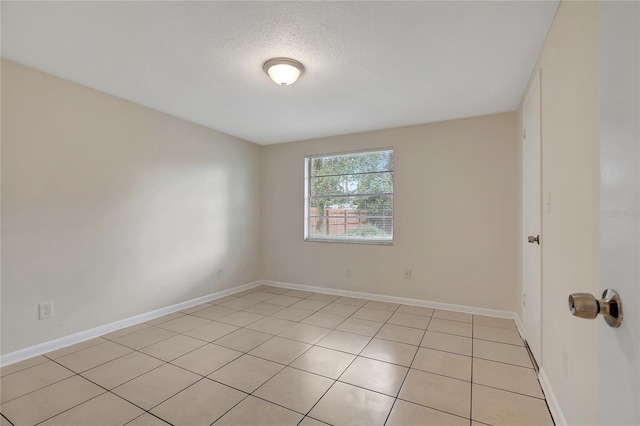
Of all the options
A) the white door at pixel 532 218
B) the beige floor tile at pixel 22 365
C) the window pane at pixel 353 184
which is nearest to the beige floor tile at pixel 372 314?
the white door at pixel 532 218

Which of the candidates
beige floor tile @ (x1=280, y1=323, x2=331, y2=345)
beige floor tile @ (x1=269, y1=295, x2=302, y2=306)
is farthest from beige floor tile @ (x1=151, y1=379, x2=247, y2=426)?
beige floor tile @ (x1=269, y1=295, x2=302, y2=306)

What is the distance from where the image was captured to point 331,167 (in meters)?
4.54

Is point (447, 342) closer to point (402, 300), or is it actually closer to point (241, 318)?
point (402, 300)

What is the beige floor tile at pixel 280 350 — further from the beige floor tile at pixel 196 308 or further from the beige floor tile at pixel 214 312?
the beige floor tile at pixel 196 308

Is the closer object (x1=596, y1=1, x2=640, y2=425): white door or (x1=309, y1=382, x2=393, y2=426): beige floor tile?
(x1=596, y1=1, x2=640, y2=425): white door

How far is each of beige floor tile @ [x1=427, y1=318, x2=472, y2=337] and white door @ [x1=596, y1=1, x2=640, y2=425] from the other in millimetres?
2589

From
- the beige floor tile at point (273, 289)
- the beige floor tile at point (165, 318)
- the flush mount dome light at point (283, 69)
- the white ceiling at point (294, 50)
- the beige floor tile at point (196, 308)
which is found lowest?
the beige floor tile at point (196, 308)

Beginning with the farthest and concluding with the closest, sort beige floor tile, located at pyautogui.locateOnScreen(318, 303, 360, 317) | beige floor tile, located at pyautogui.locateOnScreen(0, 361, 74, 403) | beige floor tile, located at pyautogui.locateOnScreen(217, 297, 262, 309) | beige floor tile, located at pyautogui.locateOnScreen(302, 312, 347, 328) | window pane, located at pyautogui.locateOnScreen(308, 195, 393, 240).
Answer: window pane, located at pyautogui.locateOnScreen(308, 195, 393, 240)
beige floor tile, located at pyautogui.locateOnScreen(217, 297, 262, 309)
beige floor tile, located at pyautogui.locateOnScreen(318, 303, 360, 317)
beige floor tile, located at pyautogui.locateOnScreen(302, 312, 347, 328)
beige floor tile, located at pyautogui.locateOnScreen(0, 361, 74, 403)

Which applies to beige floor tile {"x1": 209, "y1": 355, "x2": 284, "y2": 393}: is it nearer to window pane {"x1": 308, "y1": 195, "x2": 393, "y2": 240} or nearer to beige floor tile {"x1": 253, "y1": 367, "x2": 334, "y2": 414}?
beige floor tile {"x1": 253, "y1": 367, "x2": 334, "y2": 414}

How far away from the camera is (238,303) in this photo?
3.94 m

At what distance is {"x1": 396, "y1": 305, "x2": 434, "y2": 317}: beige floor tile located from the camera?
11.5ft

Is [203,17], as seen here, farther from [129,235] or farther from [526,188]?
[526,188]

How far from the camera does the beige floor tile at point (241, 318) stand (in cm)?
321

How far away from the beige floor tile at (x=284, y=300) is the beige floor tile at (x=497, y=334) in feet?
7.18
